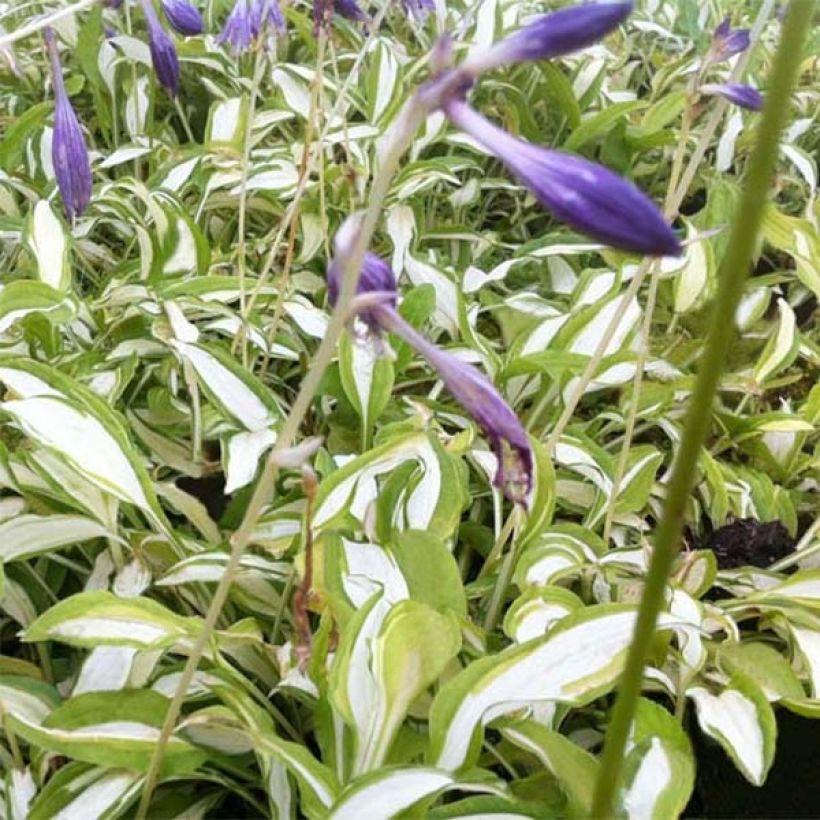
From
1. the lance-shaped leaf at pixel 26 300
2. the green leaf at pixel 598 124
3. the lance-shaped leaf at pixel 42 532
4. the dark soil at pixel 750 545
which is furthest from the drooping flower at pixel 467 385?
the green leaf at pixel 598 124

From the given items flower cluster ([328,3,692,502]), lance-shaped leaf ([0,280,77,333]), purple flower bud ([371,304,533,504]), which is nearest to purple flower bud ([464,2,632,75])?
flower cluster ([328,3,692,502])

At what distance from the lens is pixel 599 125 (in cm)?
162

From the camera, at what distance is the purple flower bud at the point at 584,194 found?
1.09 ft

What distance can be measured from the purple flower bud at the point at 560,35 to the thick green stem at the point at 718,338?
134 mm

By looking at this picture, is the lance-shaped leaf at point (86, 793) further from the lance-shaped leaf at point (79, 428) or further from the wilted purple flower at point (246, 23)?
the wilted purple flower at point (246, 23)

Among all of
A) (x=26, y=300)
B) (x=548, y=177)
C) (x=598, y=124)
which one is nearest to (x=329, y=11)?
(x=26, y=300)

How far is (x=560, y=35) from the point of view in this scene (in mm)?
373

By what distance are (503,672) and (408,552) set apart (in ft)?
0.52

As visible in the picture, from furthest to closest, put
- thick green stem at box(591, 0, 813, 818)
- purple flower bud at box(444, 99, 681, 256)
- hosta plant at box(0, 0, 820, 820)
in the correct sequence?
hosta plant at box(0, 0, 820, 820) → purple flower bud at box(444, 99, 681, 256) → thick green stem at box(591, 0, 813, 818)

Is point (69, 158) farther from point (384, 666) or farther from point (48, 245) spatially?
point (384, 666)

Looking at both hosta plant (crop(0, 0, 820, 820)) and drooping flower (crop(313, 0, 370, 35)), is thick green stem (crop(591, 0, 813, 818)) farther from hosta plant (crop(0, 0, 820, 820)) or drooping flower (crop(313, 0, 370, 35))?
drooping flower (crop(313, 0, 370, 35))

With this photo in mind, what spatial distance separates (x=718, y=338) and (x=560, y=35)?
0.18 m

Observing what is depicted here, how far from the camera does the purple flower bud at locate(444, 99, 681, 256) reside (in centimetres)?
33

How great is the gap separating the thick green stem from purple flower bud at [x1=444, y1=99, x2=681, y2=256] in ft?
0.28
